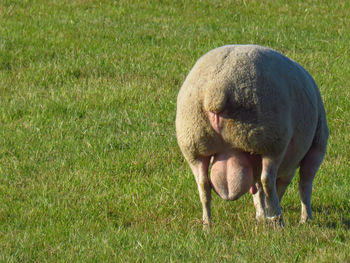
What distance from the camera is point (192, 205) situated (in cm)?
582

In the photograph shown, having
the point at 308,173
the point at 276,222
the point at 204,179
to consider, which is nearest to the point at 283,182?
the point at 308,173

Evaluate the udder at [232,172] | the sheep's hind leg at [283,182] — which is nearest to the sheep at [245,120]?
the udder at [232,172]

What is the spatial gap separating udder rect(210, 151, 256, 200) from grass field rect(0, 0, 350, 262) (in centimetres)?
38

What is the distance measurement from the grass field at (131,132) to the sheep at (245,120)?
456 millimetres

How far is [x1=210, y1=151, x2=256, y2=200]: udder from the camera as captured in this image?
15.4 feet

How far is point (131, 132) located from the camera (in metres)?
7.64

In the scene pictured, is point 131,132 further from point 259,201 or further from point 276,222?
point 276,222

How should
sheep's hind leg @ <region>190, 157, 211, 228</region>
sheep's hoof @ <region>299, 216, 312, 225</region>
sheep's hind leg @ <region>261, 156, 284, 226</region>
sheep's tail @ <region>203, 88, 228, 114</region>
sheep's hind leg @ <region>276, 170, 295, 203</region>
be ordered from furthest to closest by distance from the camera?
sheep's hoof @ <region>299, 216, 312, 225</region>
sheep's hind leg @ <region>276, 170, 295, 203</region>
sheep's hind leg @ <region>190, 157, 211, 228</region>
sheep's hind leg @ <region>261, 156, 284, 226</region>
sheep's tail @ <region>203, 88, 228, 114</region>

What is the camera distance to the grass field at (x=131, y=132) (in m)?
4.86

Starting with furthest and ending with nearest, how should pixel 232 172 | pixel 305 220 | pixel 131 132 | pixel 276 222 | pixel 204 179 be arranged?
pixel 131 132
pixel 305 220
pixel 276 222
pixel 204 179
pixel 232 172

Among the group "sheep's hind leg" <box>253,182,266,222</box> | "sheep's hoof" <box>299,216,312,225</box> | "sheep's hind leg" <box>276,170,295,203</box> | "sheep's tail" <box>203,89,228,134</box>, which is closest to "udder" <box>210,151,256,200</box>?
"sheep's tail" <box>203,89,228,134</box>

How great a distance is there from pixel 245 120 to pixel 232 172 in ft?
1.43

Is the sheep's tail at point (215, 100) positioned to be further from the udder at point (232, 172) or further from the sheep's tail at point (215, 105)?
the udder at point (232, 172)

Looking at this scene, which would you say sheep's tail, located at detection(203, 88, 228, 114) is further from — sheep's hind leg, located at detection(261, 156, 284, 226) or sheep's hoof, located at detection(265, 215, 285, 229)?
sheep's hoof, located at detection(265, 215, 285, 229)
